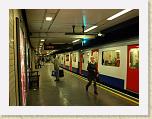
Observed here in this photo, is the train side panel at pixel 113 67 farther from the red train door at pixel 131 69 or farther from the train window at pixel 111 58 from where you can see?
the red train door at pixel 131 69

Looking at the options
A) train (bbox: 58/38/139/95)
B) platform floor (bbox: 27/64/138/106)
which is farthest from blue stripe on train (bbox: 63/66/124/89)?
platform floor (bbox: 27/64/138/106)

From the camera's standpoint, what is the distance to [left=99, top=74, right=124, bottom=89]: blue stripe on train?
788 cm

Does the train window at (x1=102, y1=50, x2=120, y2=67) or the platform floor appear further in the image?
the train window at (x1=102, y1=50, x2=120, y2=67)

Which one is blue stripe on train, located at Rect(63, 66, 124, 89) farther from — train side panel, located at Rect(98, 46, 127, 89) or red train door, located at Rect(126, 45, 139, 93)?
red train door, located at Rect(126, 45, 139, 93)

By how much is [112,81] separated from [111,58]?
86 centimetres

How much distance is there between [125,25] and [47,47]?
356 inches

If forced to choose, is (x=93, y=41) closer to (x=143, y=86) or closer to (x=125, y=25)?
(x=125, y=25)

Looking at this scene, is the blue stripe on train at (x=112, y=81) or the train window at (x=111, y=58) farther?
the train window at (x=111, y=58)

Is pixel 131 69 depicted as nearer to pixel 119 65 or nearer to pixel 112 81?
pixel 119 65

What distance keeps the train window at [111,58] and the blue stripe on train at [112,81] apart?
50 cm

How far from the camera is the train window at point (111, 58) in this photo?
8125mm

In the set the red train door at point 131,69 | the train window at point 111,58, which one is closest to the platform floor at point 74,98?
the red train door at point 131,69

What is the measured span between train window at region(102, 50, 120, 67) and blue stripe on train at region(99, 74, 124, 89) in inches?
19.7
